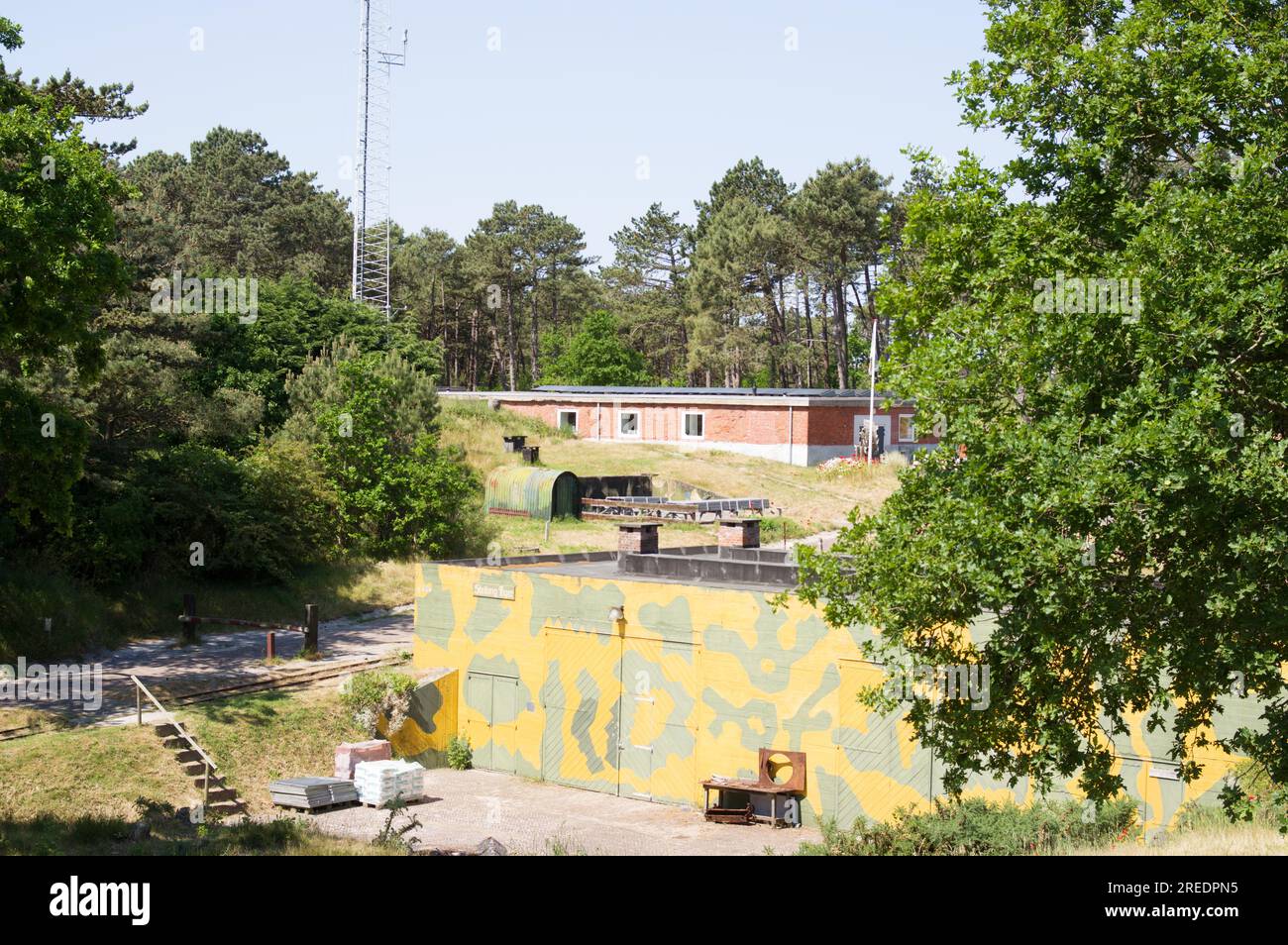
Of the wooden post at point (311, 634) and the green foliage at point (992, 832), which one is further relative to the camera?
the wooden post at point (311, 634)

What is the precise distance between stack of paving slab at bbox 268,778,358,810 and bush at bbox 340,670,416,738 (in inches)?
106

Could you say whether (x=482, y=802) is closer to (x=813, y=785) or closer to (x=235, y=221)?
(x=813, y=785)

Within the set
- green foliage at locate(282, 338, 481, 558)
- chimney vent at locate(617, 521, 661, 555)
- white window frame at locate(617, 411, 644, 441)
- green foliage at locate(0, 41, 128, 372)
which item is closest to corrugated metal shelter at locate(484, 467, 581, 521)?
green foliage at locate(282, 338, 481, 558)

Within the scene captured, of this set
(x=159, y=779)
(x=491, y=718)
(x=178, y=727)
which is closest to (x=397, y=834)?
(x=159, y=779)

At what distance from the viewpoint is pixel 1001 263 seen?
51.4ft

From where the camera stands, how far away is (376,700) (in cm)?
2944

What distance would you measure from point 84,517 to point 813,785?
853 inches

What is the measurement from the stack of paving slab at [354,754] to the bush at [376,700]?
3.34 feet

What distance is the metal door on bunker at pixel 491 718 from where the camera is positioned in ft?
97.3

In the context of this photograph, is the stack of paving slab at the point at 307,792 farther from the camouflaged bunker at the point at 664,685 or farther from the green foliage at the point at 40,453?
the green foliage at the point at 40,453

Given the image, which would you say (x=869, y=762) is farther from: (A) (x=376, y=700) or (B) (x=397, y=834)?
(A) (x=376, y=700)

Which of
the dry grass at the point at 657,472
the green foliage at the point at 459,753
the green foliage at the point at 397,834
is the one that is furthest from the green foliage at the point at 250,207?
the green foliage at the point at 397,834

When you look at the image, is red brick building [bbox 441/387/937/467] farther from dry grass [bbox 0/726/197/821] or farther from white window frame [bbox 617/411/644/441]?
dry grass [bbox 0/726/197/821]

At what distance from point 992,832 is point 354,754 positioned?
48.4 ft
